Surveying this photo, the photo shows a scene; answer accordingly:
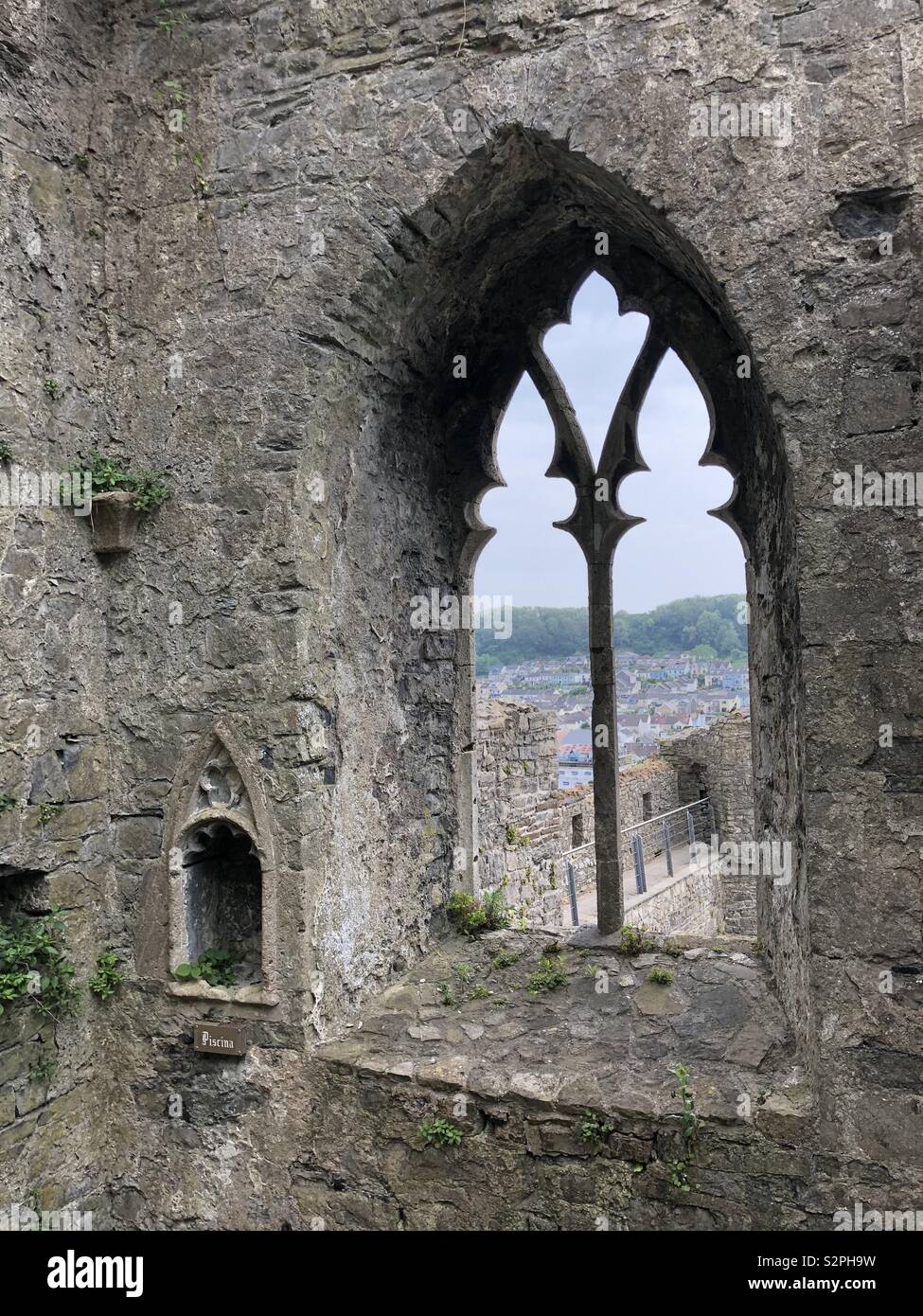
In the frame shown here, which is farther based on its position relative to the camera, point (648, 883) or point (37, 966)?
point (648, 883)

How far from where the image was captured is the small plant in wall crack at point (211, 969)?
3.57 meters

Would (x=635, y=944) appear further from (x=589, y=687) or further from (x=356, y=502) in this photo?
(x=356, y=502)

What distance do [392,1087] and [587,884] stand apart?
7310 millimetres

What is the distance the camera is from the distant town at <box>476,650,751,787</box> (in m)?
4.38

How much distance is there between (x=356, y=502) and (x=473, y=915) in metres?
2.01

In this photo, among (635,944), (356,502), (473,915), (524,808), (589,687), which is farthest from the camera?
(524,808)

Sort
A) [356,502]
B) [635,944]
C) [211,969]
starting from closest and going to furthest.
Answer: [211,969] < [356,502] < [635,944]

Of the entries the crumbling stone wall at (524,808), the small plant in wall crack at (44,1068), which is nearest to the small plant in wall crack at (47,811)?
the small plant in wall crack at (44,1068)

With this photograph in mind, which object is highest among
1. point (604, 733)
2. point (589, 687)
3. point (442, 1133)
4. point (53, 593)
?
point (53, 593)

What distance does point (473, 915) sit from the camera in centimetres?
445

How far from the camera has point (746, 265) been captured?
2980 millimetres

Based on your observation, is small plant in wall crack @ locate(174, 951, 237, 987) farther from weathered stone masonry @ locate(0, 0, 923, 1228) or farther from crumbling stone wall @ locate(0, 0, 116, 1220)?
crumbling stone wall @ locate(0, 0, 116, 1220)

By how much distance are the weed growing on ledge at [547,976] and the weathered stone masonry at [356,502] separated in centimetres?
32

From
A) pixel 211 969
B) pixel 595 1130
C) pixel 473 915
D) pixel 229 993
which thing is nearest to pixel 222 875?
pixel 211 969
